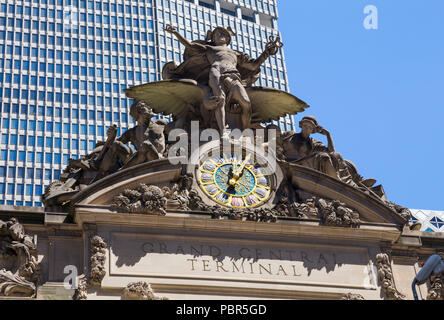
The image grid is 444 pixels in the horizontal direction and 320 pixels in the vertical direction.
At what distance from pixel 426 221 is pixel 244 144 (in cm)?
6251

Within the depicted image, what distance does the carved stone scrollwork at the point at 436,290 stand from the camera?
3092 centimetres

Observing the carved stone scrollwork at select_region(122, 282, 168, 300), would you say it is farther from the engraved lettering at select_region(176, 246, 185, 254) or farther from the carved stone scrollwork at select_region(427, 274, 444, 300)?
the carved stone scrollwork at select_region(427, 274, 444, 300)

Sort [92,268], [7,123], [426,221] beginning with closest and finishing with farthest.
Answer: [92,268] → [7,123] → [426,221]

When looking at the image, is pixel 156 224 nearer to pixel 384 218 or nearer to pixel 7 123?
pixel 384 218

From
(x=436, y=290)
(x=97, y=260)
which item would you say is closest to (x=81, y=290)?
(x=97, y=260)

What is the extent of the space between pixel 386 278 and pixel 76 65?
6232cm

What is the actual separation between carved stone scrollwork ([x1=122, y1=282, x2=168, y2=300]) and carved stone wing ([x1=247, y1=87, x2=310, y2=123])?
8106mm

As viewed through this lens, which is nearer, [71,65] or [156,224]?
[156,224]

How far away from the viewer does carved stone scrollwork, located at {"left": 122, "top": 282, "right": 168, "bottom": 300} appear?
93.9 ft

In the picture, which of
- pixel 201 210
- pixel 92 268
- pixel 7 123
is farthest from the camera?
pixel 7 123

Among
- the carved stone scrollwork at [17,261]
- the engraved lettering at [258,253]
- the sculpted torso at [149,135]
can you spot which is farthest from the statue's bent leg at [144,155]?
the engraved lettering at [258,253]

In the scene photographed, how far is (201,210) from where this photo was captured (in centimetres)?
3089

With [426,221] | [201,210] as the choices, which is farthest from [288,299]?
[426,221]

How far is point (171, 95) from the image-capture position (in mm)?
34469
